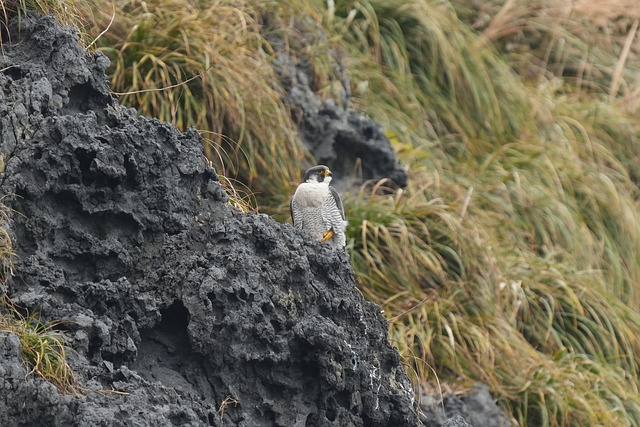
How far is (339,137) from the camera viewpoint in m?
7.09

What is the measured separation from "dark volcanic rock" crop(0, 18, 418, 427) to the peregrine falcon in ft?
5.23

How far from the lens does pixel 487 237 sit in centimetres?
754

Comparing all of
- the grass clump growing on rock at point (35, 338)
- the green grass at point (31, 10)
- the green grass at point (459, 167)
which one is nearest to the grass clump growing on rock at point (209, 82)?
the green grass at point (459, 167)

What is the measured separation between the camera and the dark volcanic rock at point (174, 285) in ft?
11.2

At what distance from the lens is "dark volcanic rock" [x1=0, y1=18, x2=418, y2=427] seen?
3.40 metres

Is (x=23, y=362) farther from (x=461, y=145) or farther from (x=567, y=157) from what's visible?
(x=567, y=157)

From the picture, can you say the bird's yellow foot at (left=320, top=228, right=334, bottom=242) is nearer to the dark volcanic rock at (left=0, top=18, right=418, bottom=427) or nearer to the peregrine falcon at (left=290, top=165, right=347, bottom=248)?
the peregrine falcon at (left=290, top=165, right=347, bottom=248)

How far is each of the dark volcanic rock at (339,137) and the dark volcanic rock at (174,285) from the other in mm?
3152

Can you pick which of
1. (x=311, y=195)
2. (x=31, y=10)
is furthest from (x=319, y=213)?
(x=31, y=10)

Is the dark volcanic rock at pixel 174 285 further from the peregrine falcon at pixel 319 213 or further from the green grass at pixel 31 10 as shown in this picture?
the peregrine falcon at pixel 319 213

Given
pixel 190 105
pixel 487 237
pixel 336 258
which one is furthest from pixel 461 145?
pixel 336 258

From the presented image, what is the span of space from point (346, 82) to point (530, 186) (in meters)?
1.78

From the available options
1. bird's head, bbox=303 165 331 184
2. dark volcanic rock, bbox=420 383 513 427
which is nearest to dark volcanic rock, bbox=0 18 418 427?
bird's head, bbox=303 165 331 184

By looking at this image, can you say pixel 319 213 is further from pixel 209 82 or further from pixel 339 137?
pixel 339 137
